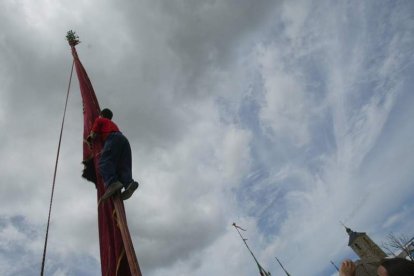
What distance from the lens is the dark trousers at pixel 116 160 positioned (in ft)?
14.4

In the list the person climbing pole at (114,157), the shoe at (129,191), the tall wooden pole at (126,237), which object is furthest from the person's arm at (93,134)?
the tall wooden pole at (126,237)

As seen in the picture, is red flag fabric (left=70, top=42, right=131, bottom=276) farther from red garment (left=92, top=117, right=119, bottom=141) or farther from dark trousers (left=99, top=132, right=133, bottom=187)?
dark trousers (left=99, top=132, right=133, bottom=187)

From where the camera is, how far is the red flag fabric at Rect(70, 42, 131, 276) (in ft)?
12.2

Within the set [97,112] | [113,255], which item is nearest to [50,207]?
[113,255]

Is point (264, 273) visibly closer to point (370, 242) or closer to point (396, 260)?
point (396, 260)

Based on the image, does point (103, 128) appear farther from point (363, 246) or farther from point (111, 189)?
point (363, 246)

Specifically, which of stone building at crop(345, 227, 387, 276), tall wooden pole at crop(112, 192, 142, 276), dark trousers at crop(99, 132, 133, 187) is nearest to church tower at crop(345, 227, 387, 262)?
stone building at crop(345, 227, 387, 276)

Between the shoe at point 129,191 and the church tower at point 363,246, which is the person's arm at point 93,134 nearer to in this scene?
the shoe at point 129,191

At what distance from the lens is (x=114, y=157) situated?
15.4 feet

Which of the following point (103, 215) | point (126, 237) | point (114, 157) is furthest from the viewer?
point (114, 157)

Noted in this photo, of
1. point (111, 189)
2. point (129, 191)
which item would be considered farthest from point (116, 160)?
point (111, 189)

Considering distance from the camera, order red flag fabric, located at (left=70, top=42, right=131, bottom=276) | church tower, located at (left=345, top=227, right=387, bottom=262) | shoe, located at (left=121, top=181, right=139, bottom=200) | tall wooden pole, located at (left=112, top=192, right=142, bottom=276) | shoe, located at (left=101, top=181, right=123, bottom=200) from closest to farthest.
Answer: tall wooden pole, located at (left=112, top=192, right=142, bottom=276), red flag fabric, located at (left=70, top=42, right=131, bottom=276), shoe, located at (left=101, top=181, right=123, bottom=200), shoe, located at (left=121, top=181, right=139, bottom=200), church tower, located at (left=345, top=227, right=387, bottom=262)

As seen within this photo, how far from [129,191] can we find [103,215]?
0.49 metres

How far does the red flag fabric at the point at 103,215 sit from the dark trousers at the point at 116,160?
0.82 ft
